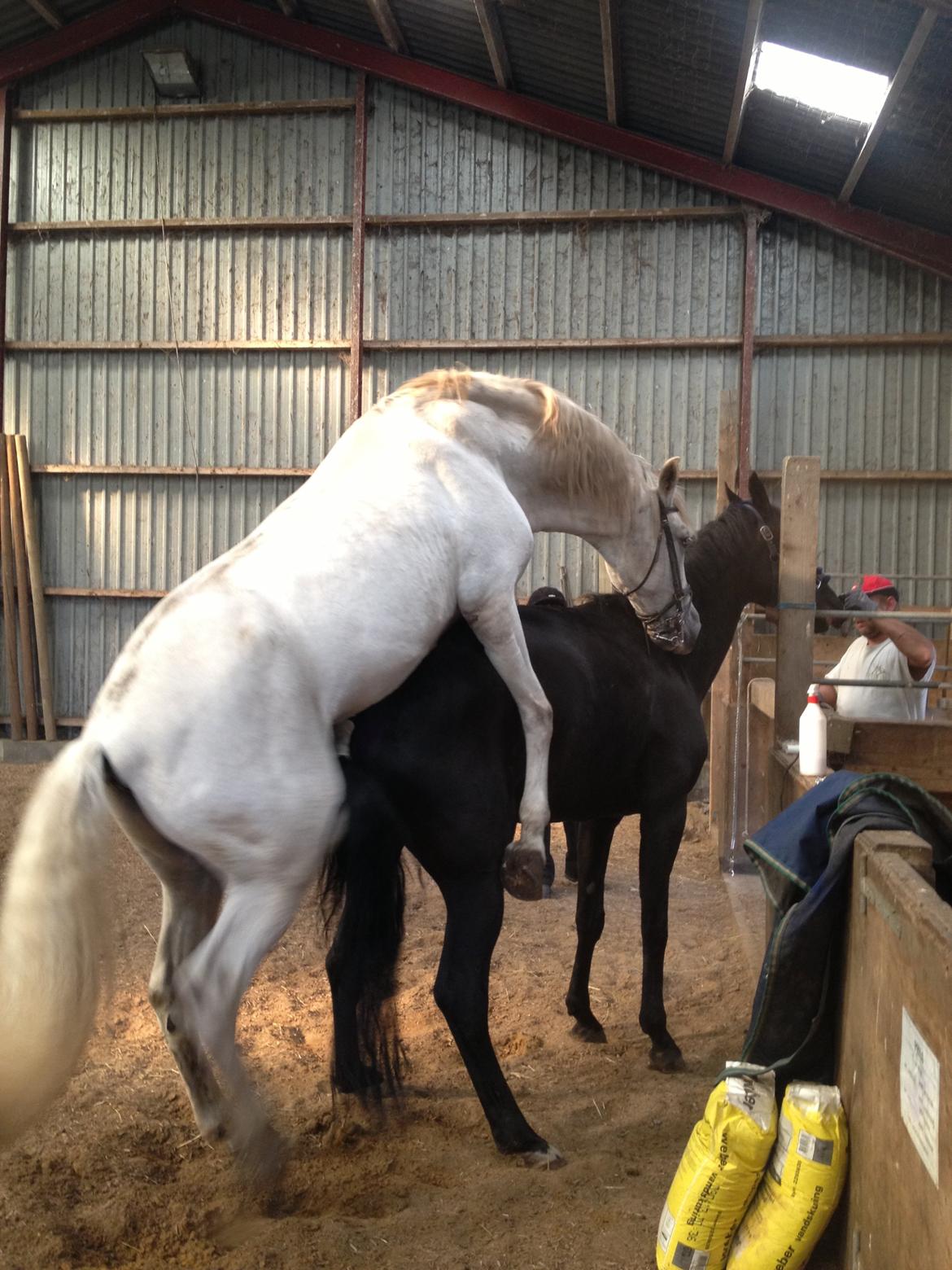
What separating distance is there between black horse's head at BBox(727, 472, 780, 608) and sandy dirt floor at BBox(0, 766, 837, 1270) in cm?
155

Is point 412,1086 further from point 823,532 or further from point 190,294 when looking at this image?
point 190,294

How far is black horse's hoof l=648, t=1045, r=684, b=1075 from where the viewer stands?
11.0 feet

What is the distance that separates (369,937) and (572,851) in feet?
10.8

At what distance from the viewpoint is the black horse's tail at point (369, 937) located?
260 centimetres

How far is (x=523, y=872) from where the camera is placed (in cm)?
283

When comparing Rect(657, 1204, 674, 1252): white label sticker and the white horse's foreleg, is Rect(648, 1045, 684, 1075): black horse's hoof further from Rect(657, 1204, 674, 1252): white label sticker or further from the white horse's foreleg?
Rect(657, 1204, 674, 1252): white label sticker

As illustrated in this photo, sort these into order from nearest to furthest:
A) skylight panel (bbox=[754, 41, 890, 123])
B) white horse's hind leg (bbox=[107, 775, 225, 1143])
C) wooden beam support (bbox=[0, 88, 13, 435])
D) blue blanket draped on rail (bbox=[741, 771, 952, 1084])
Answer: blue blanket draped on rail (bbox=[741, 771, 952, 1084]), white horse's hind leg (bbox=[107, 775, 225, 1143]), skylight panel (bbox=[754, 41, 890, 123]), wooden beam support (bbox=[0, 88, 13, 435])

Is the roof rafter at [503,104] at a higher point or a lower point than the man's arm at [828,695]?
higher

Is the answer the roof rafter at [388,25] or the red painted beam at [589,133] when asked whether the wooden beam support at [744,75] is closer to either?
the red painted beam at [589,133]

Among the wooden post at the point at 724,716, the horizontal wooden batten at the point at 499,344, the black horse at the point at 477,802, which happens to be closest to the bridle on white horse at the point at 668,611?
the black horse at the point at 477,802

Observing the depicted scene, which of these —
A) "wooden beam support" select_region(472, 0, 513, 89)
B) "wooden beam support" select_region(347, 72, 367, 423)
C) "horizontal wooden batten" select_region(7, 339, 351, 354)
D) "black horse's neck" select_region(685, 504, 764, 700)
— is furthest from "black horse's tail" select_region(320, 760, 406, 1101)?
"horizontal wooden batten" select_region(7, 339, 351, 354)

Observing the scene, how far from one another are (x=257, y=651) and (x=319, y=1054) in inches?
74.0

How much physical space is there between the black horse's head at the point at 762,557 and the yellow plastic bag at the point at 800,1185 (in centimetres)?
246

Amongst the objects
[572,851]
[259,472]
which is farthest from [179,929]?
[259,472]
